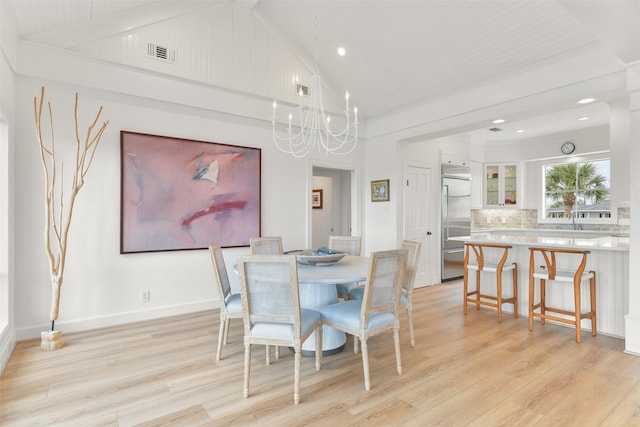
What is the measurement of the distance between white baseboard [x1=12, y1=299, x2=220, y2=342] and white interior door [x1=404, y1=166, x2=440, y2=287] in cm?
315

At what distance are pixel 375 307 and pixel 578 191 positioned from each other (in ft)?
20.5

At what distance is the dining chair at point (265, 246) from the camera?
3.79m

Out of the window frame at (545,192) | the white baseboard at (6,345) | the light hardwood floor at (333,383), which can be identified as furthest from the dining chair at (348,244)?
the window frame at (545,192)

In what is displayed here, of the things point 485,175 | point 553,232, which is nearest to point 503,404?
point 553,232

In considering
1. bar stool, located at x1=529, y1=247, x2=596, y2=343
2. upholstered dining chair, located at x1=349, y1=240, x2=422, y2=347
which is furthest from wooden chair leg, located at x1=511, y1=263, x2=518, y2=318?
upholstered dining chair, located at x1=349, y1=240, x2=422, y2=347

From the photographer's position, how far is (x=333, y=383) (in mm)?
2455

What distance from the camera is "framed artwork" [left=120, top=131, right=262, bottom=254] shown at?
376cm

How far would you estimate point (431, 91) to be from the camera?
14.9 ft

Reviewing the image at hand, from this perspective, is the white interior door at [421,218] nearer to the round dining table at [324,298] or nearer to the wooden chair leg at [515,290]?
the wooden chair leg at [515,290]

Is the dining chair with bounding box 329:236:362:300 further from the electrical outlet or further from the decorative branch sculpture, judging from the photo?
the decorative branch sculpture

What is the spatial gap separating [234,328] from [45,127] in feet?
8.80

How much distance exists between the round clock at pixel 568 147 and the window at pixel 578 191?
1.22ft

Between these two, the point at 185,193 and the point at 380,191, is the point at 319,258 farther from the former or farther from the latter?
the point at 380,191

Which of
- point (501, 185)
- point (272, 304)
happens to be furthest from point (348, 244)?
point (501, 185)
